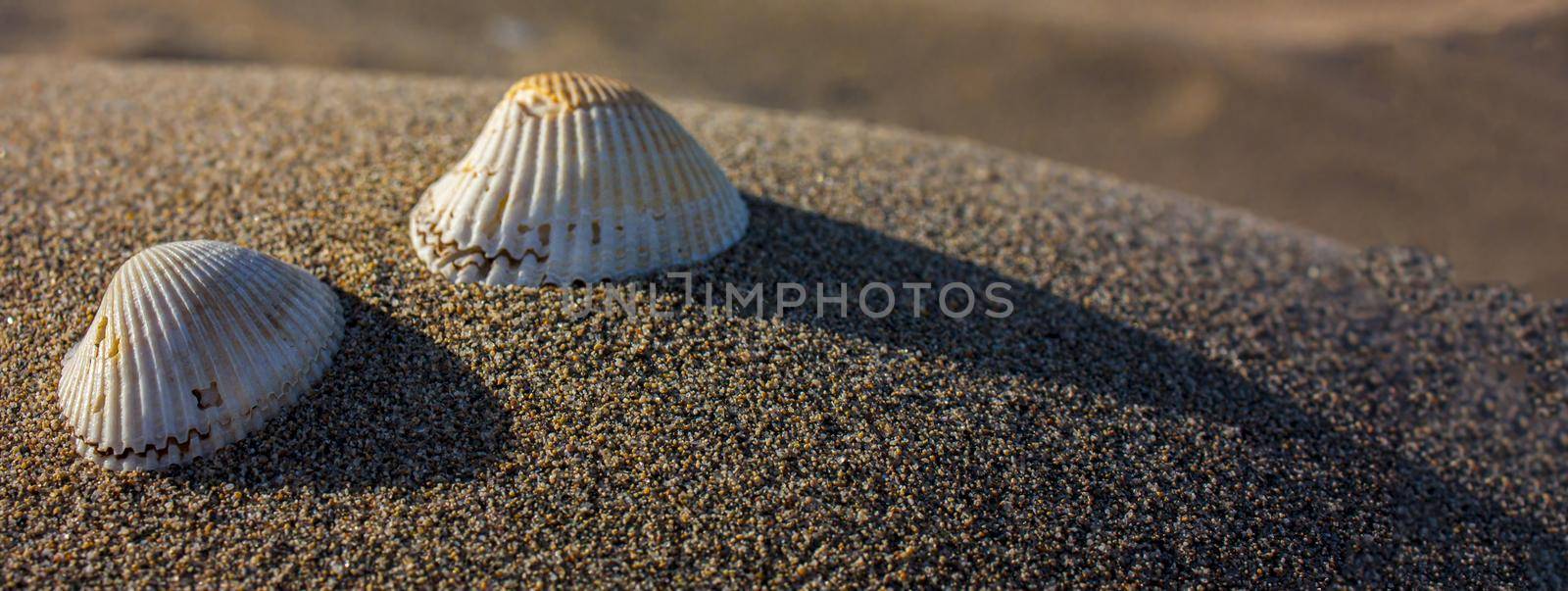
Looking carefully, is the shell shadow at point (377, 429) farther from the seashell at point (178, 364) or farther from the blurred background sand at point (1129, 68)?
the blurred background sand at point (1129, 68)

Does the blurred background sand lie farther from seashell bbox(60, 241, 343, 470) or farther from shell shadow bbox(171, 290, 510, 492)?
seashell bbox(60, 241, 343, 470)

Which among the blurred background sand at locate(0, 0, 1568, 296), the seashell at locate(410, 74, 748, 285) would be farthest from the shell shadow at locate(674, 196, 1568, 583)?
the blurred background sand at locate(0, 0, 1568, 296)

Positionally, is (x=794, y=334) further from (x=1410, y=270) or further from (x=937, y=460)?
(x=1410, y=270)

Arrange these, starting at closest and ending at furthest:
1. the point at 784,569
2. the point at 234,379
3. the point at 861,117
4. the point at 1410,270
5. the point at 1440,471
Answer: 1. the point at 784,569
2. the point at 234,379
3. the point at 1440,471
4. the point at 1410,270
5. the point at 861,117

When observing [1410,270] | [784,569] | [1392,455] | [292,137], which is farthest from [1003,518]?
[292,137]

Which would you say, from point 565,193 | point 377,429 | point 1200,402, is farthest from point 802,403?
point 1200,402

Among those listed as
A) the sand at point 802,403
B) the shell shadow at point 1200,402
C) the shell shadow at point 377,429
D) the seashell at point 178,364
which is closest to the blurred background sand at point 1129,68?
the sand at point 802,403
